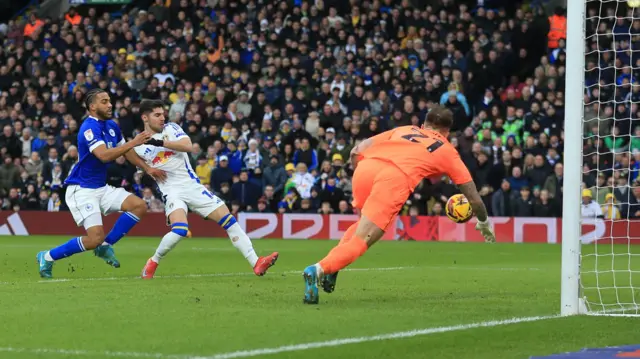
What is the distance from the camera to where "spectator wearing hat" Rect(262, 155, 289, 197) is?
84.2 feet

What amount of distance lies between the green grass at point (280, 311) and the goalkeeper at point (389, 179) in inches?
15.0

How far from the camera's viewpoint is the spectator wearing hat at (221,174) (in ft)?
84.3

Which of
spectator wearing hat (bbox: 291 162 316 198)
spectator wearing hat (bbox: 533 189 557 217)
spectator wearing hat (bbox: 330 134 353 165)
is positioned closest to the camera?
spectator wearing hat (bbox: 533 189 557 217)

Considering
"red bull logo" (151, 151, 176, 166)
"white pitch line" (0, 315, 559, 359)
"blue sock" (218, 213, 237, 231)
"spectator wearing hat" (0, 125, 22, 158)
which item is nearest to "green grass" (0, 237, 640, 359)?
"white pitch line" (0, 315, 559, 359)

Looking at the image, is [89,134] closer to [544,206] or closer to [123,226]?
[123,226]

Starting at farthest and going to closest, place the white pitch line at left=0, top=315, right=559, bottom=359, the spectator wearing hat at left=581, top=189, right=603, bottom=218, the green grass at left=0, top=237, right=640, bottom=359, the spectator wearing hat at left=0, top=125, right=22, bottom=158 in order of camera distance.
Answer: the spectator wearing hat at left=0, top=125, right=22, bottom=158 < the spectator wearing hat at left=581, top=189, right=603, bottom=218 < the green grass at left=0, top=237, right=640, bottom=359 < the white pitch line at left=0, top=315, right=559, bottom=359

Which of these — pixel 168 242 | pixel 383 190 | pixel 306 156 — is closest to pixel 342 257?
pixel 383 190

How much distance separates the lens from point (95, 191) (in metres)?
13.0

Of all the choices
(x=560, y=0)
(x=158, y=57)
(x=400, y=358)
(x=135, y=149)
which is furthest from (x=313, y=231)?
(x=400, y=358)

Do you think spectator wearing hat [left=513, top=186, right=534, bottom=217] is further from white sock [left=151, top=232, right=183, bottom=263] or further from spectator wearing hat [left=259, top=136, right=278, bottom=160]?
white sock [left=151, top=232, right=183, bottom=263]

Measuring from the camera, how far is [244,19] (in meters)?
30.2

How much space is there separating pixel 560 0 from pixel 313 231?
385 inches

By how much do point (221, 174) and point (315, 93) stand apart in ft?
10.8

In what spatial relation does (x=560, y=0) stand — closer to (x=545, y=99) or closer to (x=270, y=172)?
(x=545, y=99)
